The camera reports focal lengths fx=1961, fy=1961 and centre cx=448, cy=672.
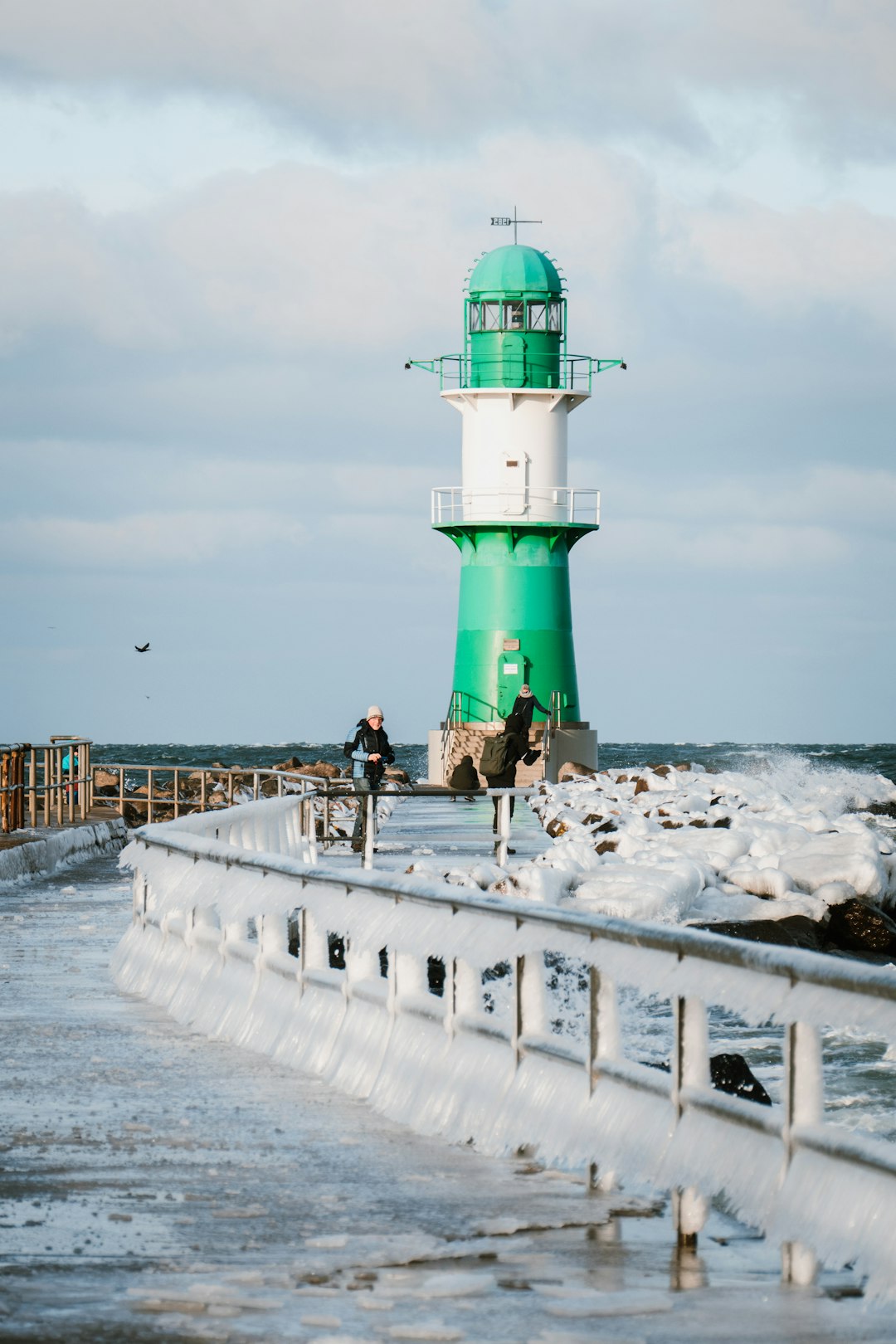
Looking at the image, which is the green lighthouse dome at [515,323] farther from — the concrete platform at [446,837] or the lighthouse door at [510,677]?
the concrete platform at [446,837]

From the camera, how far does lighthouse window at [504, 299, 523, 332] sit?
3794cm

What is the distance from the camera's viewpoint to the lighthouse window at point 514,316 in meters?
37.9

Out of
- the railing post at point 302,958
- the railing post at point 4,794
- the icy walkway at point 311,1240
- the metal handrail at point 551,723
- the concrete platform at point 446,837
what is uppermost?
the metal handrail at point 551,723

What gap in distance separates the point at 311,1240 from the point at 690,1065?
1175mm

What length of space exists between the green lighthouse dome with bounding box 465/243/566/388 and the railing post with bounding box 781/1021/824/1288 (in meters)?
33.5

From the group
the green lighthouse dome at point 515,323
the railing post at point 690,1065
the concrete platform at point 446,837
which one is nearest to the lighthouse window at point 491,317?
the green lighthouse dome at point 515,323

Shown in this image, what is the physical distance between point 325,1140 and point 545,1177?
39.1 inches

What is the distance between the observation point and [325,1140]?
6961mm

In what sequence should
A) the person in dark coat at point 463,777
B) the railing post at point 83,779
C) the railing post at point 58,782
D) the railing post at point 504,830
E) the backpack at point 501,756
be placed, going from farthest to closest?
1. the person in dark coat at point 463,777
2. the backpack at point 501,756
3. the railing post at point 83,779
4. the railing post at point 58,782
5. the railing post at point 504,830

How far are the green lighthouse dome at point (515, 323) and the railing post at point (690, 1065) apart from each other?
32912mm

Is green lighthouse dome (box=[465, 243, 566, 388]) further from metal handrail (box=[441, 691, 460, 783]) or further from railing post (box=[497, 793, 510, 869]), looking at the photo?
→ railing post (box=[497, 793, 510, 869])

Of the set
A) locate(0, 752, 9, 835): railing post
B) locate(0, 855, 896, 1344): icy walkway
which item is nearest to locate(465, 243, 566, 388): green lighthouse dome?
locate(0, 752, 9, 835): railing post

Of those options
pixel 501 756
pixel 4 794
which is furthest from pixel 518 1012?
pixel 501 756

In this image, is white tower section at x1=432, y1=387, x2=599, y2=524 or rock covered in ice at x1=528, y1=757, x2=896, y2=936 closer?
rock covered in ice at x1=528, y1=757, x2=896, y2=936
